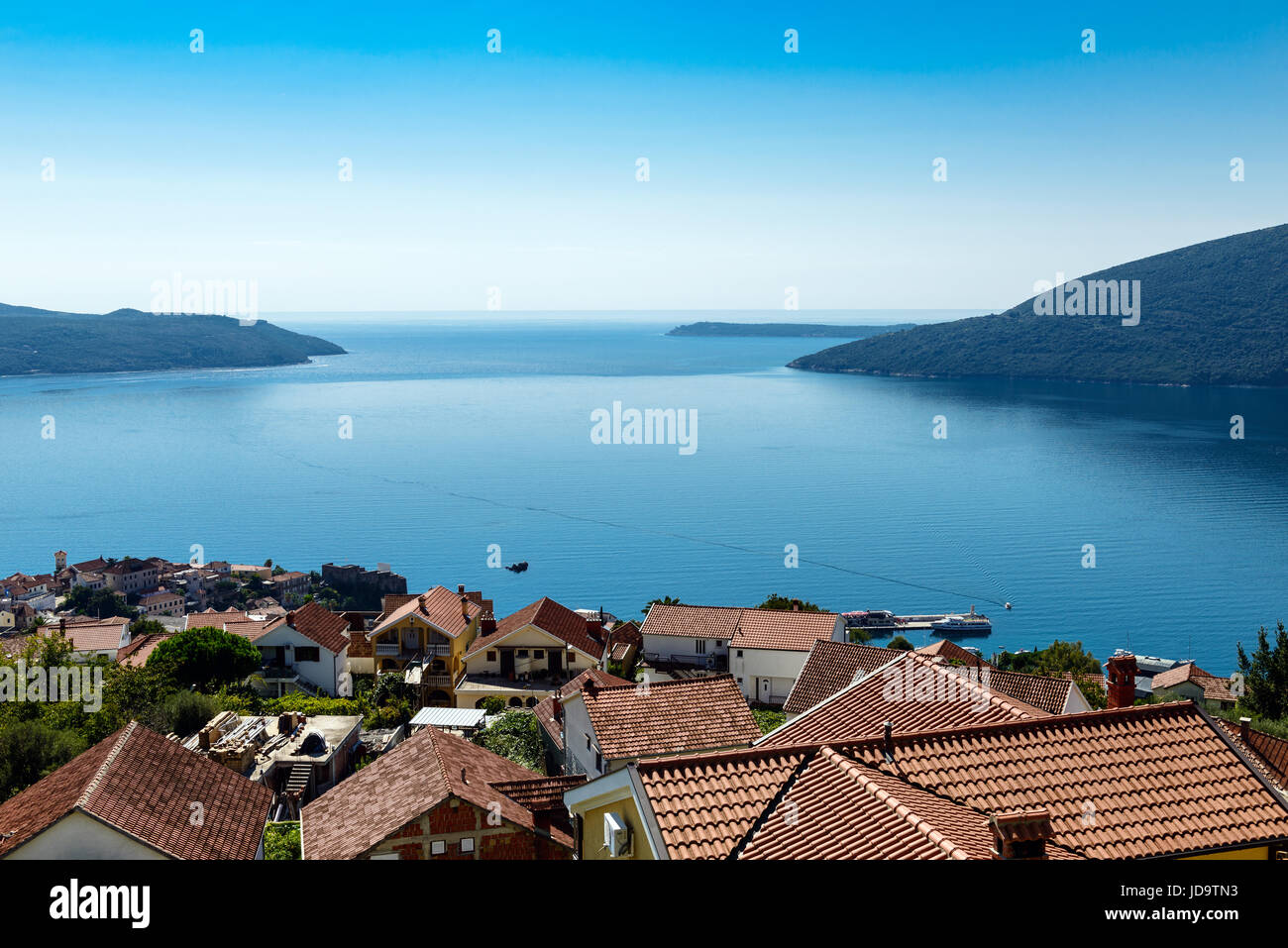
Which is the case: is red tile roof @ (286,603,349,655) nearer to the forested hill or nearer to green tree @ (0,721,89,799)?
green tree @ (0,721,89,799)

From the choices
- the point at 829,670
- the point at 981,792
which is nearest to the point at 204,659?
the point at 829,670

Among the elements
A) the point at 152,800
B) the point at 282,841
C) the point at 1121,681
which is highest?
the point at 1121,681

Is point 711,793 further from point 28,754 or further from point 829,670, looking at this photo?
point 829,670

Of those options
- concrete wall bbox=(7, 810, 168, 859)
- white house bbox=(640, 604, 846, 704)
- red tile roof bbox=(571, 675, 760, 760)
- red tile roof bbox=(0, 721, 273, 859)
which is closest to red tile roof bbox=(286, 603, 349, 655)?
white house bbox=(640, 604, 846, 704)

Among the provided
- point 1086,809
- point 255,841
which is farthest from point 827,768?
point 255,841

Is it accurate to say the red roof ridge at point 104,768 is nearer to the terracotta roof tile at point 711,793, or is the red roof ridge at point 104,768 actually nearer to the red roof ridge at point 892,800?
the terracotta roof tile at point 711,793

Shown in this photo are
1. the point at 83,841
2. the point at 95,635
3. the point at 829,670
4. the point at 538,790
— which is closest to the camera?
the point at 83,841

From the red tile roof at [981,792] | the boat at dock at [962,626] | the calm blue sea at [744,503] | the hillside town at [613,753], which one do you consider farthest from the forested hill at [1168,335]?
the red tile roof at [981,792]
